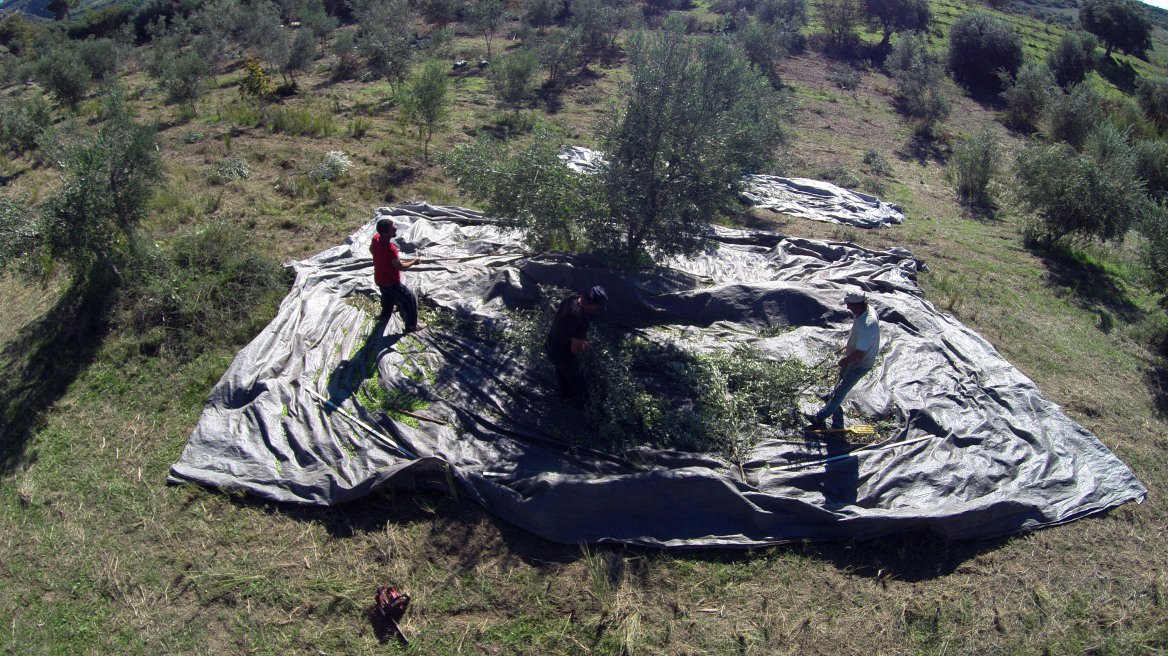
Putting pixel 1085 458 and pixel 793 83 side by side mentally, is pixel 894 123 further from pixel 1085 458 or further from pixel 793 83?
pixel 1085 458

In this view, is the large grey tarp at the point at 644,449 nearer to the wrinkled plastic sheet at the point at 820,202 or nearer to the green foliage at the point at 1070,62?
the wrinkled plastic sheet at the point at 820,202

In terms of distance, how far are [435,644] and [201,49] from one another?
25017 mm

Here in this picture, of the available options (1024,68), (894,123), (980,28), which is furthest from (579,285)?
(980,28)

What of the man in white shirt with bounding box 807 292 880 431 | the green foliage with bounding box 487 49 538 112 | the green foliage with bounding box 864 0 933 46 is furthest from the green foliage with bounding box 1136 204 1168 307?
the green foliage with bounding box 864 0 933 46

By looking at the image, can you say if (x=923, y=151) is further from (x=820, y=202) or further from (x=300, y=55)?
(x=300, y=55)

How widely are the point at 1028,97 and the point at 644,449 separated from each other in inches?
1148

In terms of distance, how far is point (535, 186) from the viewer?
775 centimetres

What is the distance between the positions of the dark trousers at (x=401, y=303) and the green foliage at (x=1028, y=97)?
28.9 m

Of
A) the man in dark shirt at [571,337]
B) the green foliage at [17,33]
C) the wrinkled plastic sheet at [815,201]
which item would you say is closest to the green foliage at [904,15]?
the wrinkled plastic sheet at [815,201]

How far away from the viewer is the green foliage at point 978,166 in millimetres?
15375

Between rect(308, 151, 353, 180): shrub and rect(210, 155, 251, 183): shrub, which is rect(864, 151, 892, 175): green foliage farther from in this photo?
rect(210, 155, 251, 183): shrub

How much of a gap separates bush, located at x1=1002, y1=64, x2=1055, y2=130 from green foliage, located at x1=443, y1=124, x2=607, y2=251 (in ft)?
87.3

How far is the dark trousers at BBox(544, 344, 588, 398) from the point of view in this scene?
6.25 m

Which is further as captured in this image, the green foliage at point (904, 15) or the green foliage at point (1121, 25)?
the green foliage at point (904, 15)
